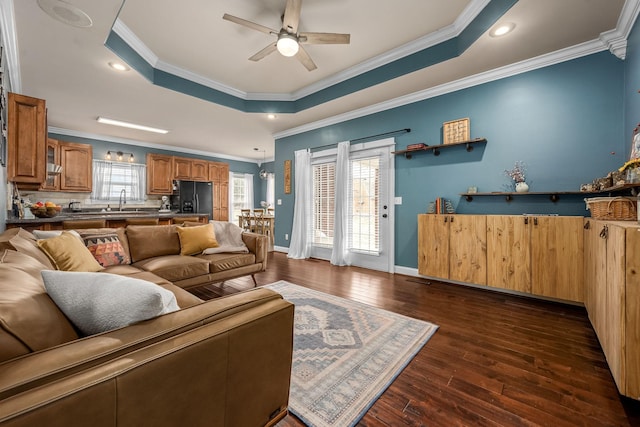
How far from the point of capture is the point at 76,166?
5.56 metres

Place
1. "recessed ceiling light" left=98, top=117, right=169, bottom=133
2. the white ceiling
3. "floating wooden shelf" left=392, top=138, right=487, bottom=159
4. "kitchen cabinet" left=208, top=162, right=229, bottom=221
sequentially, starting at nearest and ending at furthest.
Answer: the white ceiling, "floating wooden shelf" left=392, top=138, right=487, bottom=159, "recessed ceiling light" left=98, top=117, right=169, bottom=133, "kitchen cabinet" left=208, top=162, right=229, bottom=221

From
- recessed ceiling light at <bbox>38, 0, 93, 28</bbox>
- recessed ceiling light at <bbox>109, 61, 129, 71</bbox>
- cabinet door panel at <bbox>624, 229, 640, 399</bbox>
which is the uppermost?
recessed ceiling light at <bbox>109, 61, 129, 71</bbox>

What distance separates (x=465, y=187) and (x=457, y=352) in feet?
7.40

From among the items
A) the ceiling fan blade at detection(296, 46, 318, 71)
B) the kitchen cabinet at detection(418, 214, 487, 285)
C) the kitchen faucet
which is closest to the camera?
the ceiling fan blade at detection(296, 46, 318, 71)

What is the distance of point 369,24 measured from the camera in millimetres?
2818

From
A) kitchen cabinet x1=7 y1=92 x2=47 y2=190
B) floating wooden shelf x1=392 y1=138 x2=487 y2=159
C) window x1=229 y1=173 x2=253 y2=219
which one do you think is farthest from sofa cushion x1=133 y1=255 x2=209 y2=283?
window x1=229 y1=173 x2=253 y2=219

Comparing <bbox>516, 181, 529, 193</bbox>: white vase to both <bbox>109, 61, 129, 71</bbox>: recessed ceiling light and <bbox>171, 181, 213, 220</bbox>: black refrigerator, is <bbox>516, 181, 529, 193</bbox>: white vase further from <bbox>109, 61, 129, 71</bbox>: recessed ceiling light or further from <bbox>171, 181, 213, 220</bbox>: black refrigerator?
<bbox>171, 181, 213, 220</bbox>: black refrigerator

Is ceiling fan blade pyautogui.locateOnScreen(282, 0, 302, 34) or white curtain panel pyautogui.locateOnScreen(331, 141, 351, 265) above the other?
ceiling fan blade pyautogui.locateOnScreen(282, 0, 302, 34)

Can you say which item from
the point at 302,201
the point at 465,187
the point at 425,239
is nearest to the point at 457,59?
the point at 465,187

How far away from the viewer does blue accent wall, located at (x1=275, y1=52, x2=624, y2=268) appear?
268 cm

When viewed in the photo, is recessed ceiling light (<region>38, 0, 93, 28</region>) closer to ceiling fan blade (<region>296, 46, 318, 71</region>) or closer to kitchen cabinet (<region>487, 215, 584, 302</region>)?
ceiling fan blade (<region>296, 46, 318, 71</region>)

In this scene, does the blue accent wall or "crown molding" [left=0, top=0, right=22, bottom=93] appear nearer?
"crown molding" [left=0, top=0, right=22, bottom=93]

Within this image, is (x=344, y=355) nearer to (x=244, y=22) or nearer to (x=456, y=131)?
(x=244, y=22)

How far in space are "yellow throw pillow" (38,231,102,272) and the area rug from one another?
1.72 metres
